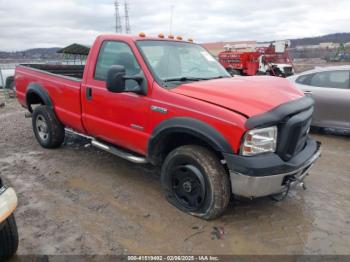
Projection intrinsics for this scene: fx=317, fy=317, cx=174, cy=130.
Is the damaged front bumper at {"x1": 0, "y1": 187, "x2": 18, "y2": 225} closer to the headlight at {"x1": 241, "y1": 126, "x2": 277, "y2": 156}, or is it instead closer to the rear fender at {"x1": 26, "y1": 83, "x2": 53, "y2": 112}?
the headlight at {"x1": 241, "y1": 126, "x2": 277, "y2": 156}

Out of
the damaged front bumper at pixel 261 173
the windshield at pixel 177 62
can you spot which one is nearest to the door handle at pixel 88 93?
the windshield at pixel 177 62

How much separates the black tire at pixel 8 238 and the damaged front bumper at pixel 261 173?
77.0 inches

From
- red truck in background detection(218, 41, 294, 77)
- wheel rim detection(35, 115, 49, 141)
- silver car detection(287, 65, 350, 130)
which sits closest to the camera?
wheel rim detection(35, 115, 49, 141)

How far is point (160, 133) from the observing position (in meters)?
3.52

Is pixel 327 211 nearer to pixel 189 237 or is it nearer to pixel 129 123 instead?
pixel 189 237

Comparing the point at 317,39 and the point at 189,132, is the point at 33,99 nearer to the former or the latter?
the point at 189,132

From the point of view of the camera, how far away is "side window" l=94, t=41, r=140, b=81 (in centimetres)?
394

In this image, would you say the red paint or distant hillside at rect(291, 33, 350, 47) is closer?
the red paint

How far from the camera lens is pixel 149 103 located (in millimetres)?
3611

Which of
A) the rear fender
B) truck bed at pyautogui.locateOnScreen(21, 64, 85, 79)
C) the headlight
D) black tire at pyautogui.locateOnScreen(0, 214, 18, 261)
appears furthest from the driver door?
truck bed at pyautogui.locateOnScreen(21, 64, 85, 79)

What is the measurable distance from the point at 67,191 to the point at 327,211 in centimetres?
319

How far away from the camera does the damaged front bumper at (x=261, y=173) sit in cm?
292

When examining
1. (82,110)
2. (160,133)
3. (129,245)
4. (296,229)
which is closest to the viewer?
(129,245)

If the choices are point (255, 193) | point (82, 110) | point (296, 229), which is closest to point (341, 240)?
point (296, 229)
